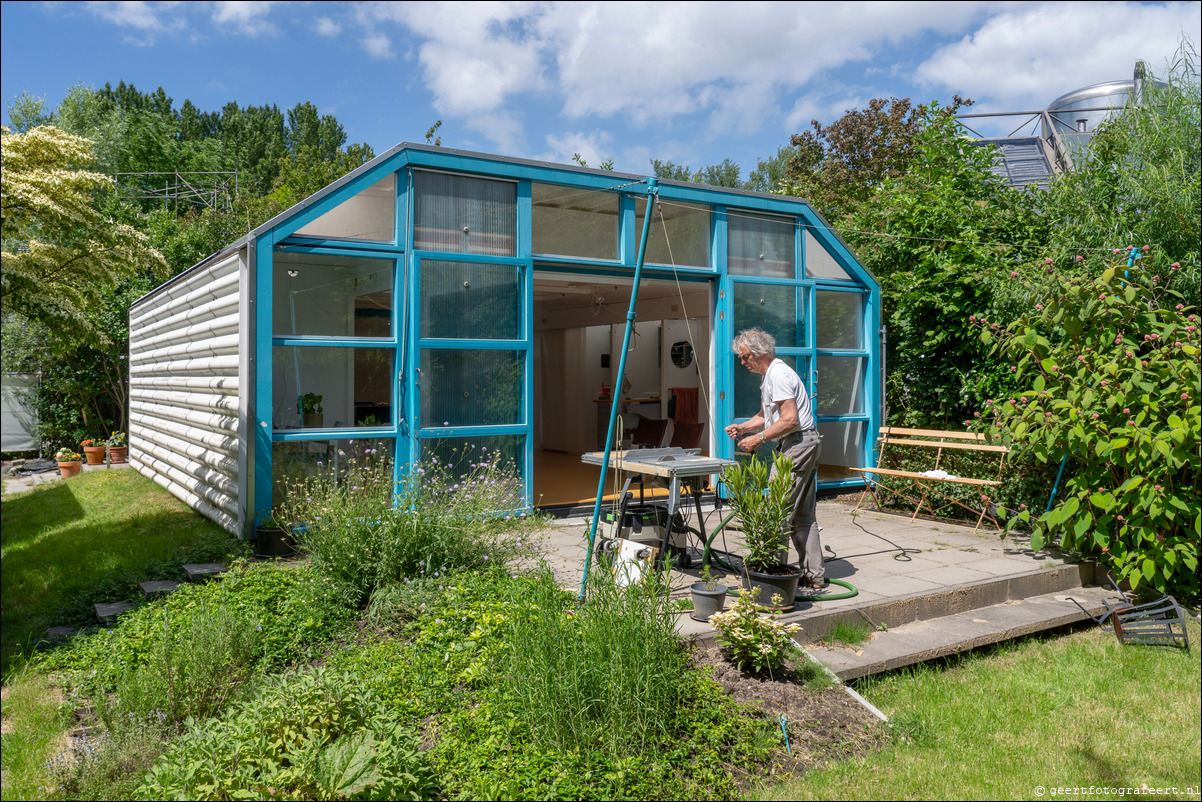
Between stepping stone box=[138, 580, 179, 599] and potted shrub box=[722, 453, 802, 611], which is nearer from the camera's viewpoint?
potted shrub box=[722, 453, 802, 611]

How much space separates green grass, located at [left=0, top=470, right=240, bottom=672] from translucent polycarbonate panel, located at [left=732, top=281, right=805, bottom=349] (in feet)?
16.8

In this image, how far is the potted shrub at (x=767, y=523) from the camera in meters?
4.38

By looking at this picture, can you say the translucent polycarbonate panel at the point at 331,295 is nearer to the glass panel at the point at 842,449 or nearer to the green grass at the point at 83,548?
the green grass at the point at 83,548

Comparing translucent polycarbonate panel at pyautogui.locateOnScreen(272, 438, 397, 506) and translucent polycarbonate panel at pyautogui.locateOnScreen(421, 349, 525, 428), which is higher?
translucent polycarbonate panel at pyautogui.locateOnScreen(421, 349, 525, 428)

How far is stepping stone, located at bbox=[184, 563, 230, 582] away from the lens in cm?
520

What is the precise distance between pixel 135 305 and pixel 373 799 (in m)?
10.4

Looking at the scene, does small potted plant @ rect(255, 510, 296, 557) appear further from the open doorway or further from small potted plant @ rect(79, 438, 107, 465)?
small potted plant @ rect(79, 438, 107, 465)

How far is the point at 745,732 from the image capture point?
3.32m

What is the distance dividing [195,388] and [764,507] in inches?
227

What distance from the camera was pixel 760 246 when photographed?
857 cm

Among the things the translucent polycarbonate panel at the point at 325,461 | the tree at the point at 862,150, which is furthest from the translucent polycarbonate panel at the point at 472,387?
the tree at the point at 862,150

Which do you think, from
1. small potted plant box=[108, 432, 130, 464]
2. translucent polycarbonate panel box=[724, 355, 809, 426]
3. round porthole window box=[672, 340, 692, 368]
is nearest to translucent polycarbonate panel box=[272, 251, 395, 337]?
translucent polycarbonate panel box=[724, 355, 809, 426]

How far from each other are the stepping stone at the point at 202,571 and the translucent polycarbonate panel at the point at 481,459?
174 cm

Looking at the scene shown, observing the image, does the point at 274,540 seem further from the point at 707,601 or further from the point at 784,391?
the point at 784,391
